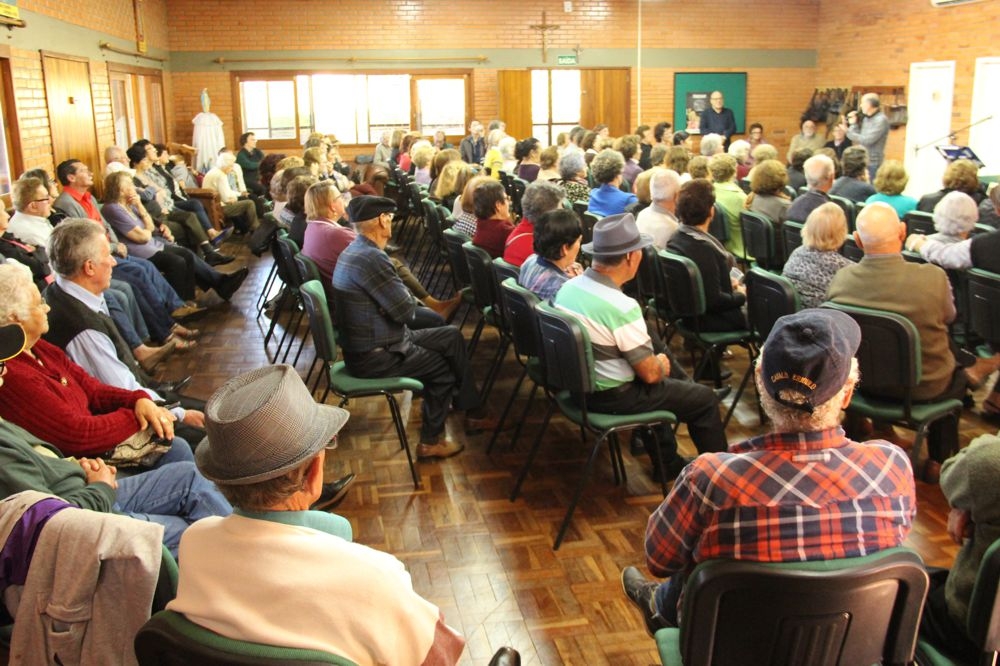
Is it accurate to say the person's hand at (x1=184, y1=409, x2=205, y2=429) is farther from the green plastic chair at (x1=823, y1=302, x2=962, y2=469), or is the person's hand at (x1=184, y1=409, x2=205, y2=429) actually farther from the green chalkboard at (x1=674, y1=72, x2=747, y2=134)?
the green chalkboard at (x1=674, y1=72, x2=747, y2=134)

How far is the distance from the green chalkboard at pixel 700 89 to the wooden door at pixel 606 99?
0.97 metres

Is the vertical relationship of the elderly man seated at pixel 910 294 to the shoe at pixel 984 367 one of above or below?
above

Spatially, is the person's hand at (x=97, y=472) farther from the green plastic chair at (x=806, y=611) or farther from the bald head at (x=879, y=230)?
the bald head at (x=879, y=230)

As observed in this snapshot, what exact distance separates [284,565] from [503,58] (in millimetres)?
15733

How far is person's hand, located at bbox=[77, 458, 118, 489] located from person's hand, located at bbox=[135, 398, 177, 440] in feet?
A: 1.44

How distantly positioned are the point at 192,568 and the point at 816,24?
17.9m

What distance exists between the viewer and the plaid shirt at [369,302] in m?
4.29

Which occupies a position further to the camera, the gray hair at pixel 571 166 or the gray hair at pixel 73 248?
the gray hair at pixel 571 166

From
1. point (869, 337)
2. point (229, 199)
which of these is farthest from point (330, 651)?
point (229, 199)

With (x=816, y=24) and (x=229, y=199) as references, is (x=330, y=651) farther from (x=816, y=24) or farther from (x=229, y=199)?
(x=816, y=24)

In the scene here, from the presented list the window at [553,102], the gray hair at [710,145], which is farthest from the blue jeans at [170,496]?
the window at [553,102]

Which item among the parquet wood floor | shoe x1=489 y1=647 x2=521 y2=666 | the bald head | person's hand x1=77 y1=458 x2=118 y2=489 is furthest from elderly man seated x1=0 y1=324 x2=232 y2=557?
the bald head

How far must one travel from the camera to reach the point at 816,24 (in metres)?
17.1

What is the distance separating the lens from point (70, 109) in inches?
366
